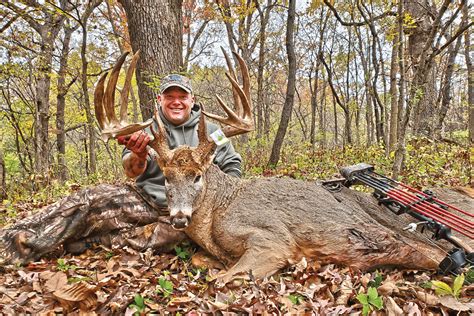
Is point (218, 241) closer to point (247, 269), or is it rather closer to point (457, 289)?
point (247, 269)

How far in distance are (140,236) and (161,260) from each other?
443mm

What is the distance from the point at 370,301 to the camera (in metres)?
2.44

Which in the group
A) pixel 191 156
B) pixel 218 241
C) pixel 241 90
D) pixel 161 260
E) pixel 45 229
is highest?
pixel 241 90

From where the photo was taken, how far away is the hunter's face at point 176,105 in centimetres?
437

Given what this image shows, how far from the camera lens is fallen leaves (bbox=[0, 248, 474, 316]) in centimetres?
249

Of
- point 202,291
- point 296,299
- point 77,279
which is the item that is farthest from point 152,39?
point 296,299

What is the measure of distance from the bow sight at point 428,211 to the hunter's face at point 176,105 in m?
2.02

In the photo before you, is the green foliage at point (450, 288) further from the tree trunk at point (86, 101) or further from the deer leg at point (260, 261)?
the tree trunk at point (86, 101)

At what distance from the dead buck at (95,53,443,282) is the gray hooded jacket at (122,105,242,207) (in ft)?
1.81

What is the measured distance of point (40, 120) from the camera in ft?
31.4

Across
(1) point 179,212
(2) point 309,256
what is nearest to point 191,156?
(1) point 179,212

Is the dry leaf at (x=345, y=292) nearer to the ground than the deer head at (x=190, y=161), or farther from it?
nearer to the ground

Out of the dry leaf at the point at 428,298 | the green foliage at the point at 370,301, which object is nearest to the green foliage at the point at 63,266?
→ the green foliage at the point at 370,301

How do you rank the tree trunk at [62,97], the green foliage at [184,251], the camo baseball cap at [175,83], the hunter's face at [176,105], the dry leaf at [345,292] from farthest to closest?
the tree trunk at [62,97], the hunter's face at [176,105], the camo baseball cap at [175,83], the green foliage at [184,251], the dry leaf at [345,292]
